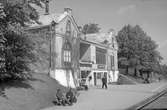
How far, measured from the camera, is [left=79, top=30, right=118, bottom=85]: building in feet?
120

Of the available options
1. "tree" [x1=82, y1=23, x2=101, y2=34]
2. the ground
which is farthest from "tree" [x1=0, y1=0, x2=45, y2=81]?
"tree" [x1=82, y1=23, x2=101, y2=34]

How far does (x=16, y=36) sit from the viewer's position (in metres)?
15.7

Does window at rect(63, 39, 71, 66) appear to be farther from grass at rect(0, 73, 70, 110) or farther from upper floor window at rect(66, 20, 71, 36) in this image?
grass at rect(0, 73, 70, 110)

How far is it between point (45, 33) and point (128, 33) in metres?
37.8

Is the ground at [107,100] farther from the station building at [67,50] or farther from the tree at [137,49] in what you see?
the tree at [137,49]

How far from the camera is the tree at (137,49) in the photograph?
5762 centimetres

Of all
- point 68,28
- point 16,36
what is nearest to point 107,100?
point 16,36

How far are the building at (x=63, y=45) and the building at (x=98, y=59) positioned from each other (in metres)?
3.41

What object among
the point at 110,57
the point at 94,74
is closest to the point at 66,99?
the point at 94,74

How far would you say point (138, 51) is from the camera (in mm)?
57719

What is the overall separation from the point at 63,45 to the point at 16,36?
1326 centimetres

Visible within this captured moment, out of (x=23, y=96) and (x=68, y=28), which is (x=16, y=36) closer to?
(x=23, y=96)

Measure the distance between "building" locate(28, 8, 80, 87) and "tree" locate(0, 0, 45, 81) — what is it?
9.00 meters

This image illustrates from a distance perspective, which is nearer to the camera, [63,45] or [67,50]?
[63,45]
